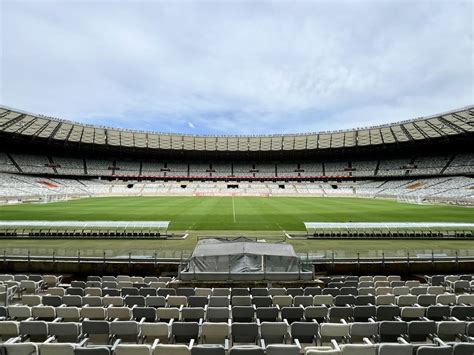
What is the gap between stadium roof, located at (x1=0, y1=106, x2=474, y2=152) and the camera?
75.0m

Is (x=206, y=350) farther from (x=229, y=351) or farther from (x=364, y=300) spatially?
(x=364, y=300)

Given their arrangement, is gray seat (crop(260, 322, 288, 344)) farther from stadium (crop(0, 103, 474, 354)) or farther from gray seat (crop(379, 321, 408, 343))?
gray seat (crop(379, 321, 408, 343))

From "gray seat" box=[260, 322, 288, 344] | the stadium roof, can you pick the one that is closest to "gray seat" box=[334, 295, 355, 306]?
"gray seat" box=[260, 322, 288, 344]

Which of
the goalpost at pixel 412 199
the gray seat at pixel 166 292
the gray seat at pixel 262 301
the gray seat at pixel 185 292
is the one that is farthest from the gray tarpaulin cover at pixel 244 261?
the goalpost at pixel 412 199

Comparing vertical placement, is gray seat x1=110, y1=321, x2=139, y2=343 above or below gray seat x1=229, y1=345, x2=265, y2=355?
below

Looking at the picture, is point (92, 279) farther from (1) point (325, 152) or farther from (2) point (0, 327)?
(1) point (325, 152)

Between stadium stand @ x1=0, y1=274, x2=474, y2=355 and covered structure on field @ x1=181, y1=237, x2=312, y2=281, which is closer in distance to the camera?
stadium stand @ x1=0, y1=274, x2=474, y2=355

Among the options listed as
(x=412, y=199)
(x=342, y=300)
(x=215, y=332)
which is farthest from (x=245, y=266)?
(x=412, y=199)

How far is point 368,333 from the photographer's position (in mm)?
6871

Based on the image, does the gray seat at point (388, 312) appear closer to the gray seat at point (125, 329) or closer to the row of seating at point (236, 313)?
the row of seating at point (236, 313)

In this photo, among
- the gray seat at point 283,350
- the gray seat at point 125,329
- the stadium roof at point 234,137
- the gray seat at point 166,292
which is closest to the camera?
the gray seat at point 283,350

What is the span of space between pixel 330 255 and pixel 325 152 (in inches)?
3842

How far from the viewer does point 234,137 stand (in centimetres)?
10738

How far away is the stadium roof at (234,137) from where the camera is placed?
75.0 metres
